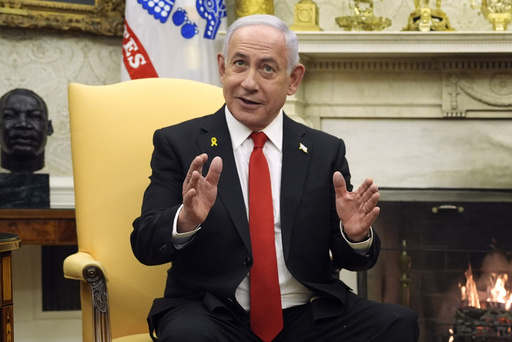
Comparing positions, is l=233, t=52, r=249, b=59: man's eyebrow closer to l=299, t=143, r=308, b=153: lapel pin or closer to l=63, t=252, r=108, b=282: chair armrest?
l=299, t=143, r=308, b=153: lapel pin

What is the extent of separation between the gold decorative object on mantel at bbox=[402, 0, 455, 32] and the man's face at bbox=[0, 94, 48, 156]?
1.80m

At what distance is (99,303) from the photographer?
211 centimetres

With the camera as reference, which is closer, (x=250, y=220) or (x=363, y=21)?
(x=250, y=220)

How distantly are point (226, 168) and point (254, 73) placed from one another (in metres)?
0.27

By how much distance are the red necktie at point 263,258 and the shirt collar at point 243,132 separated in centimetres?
8

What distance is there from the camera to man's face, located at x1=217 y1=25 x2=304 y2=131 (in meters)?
2.10

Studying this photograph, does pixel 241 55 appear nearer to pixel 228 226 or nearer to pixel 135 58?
pixel 228 226

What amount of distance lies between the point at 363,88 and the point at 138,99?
1.67 meters

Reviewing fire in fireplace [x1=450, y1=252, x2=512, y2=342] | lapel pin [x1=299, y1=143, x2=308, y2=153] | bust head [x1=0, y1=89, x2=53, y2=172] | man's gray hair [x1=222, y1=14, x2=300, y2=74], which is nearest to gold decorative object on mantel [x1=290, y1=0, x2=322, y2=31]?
bust head [x1=0, y1=89, x2=53, y2=172]

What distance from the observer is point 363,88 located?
3.87m

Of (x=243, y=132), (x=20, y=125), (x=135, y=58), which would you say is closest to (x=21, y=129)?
(x=20, y=125)

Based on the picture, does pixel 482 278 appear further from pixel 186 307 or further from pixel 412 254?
pixel 186 307

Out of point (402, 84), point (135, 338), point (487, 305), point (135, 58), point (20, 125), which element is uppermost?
point (135, 58)

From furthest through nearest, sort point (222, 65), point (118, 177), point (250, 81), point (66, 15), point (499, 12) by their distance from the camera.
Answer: point (66, 15), point (499, 12), point (118, 177), point (222, 65), point (250, 81)
